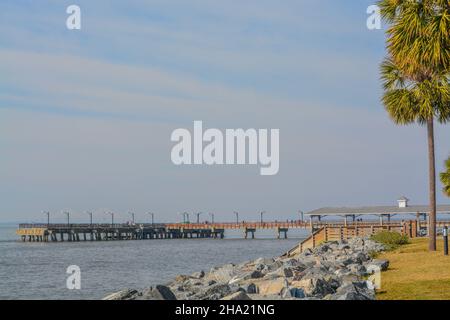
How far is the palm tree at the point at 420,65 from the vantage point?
86.3ft

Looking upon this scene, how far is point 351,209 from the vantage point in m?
85.0

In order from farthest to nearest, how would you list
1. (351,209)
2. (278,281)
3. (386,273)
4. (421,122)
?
(351,209)
(421,122)
(386,273)
(278,281)

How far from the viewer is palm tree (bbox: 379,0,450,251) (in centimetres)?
2631

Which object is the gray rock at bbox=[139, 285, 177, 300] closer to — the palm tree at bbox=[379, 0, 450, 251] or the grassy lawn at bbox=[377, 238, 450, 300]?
the grassy lawn at bbox=[377, 238, 450, 300]

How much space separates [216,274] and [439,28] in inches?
471

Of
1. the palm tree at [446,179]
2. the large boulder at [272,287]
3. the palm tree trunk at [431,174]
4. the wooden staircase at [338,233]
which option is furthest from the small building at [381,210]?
the large boulder at [272,287]

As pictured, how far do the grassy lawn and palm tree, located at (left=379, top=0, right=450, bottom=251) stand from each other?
13.9 ft

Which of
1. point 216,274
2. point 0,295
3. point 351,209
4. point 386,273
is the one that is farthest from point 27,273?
point 351,209

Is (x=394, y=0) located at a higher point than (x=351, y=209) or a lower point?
higher

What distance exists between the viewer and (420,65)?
1084 inches

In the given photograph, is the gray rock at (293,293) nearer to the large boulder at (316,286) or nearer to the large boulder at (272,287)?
the large boulder at (316,286)

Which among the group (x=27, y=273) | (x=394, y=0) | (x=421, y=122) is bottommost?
(x=27, y=273)
